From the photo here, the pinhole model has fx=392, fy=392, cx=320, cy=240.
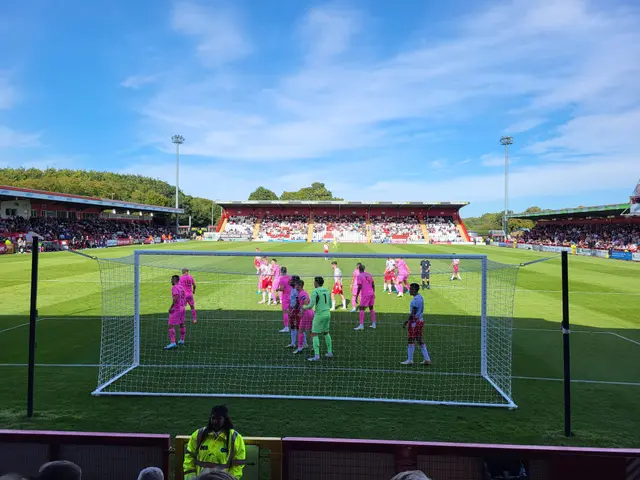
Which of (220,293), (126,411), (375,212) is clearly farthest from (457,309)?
(375,212)

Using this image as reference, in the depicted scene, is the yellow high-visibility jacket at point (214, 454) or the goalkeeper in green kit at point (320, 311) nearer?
the yellow high-visibility jacket at point (214, 454)

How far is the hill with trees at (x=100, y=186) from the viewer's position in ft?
268

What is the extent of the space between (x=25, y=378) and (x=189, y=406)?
3708mm

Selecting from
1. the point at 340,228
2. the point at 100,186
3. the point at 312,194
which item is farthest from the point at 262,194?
the point at 340,228

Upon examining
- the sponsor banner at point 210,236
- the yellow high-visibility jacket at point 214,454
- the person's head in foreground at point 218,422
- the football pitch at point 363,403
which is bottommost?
the football pitch at point 363,403

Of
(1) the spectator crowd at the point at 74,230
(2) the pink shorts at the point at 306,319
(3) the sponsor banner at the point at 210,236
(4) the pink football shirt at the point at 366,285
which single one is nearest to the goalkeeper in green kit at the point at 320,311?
(2) the pink shorts at the point at 306,319

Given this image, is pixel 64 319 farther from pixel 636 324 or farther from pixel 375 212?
pixel 375 212

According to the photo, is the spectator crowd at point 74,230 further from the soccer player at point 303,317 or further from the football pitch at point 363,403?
the soccer player at point 303,317

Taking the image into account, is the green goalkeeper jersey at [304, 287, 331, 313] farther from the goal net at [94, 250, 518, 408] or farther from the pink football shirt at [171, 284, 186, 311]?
the pink football shirt at [171, 284, 186, 311]

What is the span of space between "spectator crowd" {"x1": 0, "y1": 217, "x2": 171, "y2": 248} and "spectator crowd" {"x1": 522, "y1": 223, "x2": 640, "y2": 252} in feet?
177

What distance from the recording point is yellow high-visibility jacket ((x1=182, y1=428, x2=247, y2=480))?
11.3 ft

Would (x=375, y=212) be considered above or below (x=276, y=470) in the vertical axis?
above

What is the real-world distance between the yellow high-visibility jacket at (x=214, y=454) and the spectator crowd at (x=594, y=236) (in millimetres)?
45216

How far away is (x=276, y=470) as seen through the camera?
3.15 meters
